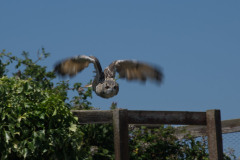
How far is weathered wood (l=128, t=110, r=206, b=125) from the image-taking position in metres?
4.54

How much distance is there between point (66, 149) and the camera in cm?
382

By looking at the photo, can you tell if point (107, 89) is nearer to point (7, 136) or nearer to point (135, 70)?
point (135, 70)

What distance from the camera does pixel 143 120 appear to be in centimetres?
461

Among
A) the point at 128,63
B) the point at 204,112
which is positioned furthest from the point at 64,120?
the point at 128,63

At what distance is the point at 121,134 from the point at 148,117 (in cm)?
51

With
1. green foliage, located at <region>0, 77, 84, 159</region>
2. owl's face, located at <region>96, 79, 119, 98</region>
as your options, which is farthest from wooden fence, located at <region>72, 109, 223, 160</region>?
owl's face, located at <region>96, 79, 119, 98</region>

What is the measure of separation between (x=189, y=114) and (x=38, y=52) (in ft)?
13.6

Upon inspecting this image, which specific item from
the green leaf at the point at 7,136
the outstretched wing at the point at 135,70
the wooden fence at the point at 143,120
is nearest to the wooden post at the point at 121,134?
the wooden fence at the point at 143,120

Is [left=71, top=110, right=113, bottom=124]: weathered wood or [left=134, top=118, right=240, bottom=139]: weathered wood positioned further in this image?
[left=134, top=118, right=240, bottom=139]: weathered wood

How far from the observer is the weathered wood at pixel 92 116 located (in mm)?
4277

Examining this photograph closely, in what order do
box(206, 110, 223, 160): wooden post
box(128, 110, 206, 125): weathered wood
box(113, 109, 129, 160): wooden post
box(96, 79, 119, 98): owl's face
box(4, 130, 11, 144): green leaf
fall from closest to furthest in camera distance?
box(4, 130, 11, 144): green leaf < box(113, 109, 129, 160): wooden post < box(128, 110, 206, 125): weathered wood < box(206, 110, 223, 160): wooden post < box(96, 79, 119, 98): owl's face

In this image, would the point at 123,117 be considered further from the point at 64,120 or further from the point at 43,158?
the point at 43,158

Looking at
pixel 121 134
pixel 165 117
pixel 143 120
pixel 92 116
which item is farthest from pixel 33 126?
pixel 165 117

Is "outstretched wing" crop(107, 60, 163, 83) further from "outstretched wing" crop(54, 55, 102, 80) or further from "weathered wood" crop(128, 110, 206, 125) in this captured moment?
"weathered wood" crop(128, 110, 206, 125)
